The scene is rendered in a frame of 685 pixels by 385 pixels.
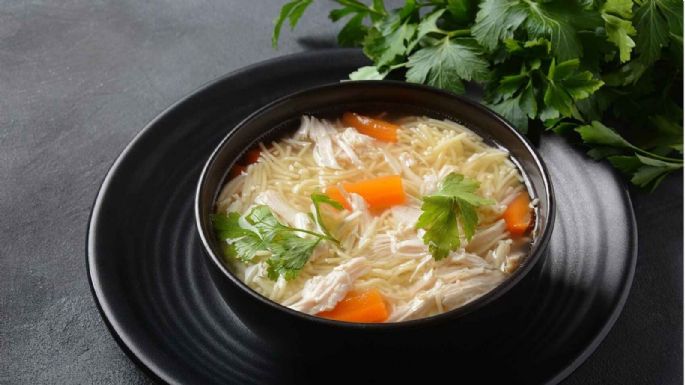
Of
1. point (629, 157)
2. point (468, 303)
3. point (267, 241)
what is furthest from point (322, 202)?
point (629, 157)

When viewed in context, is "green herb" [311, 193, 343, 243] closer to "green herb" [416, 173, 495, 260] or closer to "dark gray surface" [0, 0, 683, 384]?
"green herb" [416, 173, 495, 260]

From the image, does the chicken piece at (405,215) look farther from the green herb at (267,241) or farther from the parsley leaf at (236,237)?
the parsley leaf at (236,237)

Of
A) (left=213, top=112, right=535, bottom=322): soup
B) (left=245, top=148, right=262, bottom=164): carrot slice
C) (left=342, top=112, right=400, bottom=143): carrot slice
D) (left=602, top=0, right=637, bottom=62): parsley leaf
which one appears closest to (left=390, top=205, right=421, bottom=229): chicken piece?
(left=213, top=112, right=535, bottom=322): soup

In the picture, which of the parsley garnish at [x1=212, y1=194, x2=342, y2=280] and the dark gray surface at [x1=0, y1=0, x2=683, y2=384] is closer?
the parsley garnish at [x1=212, y1=194, x2=342, y2=280]

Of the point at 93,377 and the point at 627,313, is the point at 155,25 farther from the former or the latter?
the point at 627,313

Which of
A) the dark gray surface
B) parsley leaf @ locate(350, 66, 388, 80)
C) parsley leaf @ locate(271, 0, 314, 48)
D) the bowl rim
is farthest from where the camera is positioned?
parsley leaf @ locate(271, 0, 314, 48)

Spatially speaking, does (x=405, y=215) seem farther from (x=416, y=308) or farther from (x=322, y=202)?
(x=416, y=308)

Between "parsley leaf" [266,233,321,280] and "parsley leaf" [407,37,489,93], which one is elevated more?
"parsley leaf" [407,37,489,93]

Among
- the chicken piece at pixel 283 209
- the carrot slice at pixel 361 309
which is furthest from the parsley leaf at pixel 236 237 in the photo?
the carrot slice at pixel 361 309
